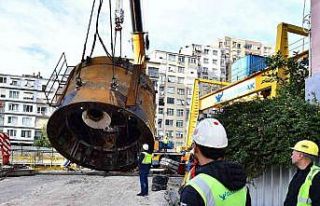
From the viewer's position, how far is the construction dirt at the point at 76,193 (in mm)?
11523

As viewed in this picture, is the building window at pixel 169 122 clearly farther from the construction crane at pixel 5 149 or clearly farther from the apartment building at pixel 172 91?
the construction crane at pixel 5 149

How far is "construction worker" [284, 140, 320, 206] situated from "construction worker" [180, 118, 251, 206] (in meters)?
1.97

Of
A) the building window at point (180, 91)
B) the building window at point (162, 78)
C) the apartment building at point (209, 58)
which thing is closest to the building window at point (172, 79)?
the building window at point (162, 78)


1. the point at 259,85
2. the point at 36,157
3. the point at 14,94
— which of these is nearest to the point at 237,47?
the point at 14,94

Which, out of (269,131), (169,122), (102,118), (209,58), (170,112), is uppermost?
(209,58)

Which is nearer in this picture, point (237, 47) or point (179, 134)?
point (179, 134)

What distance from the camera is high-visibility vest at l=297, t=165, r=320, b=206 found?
431 cm

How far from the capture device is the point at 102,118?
6.09m

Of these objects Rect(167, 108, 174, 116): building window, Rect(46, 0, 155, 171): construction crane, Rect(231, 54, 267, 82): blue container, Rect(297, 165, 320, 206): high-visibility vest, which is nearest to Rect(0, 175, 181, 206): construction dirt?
Rect(46, 0, 155, 171): construction crane

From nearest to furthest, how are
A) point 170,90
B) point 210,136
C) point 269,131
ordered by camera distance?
point 210,136
point 269,131
point 170,90

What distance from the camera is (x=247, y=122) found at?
8.60m

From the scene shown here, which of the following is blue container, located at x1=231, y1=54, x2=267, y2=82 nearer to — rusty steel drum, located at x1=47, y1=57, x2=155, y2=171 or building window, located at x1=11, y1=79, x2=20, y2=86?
rusty steel drum, located at x1=47, y1=57, x2=155, y2=171

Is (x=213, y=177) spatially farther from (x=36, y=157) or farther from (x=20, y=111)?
(x=20, y=111)

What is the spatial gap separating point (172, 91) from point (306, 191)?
266 feet
